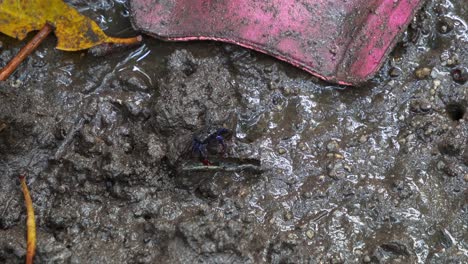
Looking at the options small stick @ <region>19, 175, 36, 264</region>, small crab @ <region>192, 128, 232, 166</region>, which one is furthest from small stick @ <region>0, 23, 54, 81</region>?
small crab @ <region>192, 128, 232, 166</region>

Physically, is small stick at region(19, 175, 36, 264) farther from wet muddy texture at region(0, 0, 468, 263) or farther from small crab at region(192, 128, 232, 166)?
small crab at region(192, 128, 232, 166)

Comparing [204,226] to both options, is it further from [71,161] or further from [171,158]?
[71,161]

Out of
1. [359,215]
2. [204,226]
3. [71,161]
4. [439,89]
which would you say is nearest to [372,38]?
[439,89]

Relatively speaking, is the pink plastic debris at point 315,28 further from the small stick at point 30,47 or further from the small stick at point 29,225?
the small stick at point 29,225

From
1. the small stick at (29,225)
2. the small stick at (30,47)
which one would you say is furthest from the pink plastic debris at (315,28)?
the small stick at (29,225)

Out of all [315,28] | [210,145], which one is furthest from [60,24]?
[315,28]
